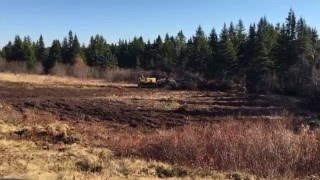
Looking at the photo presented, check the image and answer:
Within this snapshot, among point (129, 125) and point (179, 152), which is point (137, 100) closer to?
point (129, 125)

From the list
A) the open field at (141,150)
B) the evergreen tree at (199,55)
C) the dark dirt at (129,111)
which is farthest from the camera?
the evergreen tree at (199,55)

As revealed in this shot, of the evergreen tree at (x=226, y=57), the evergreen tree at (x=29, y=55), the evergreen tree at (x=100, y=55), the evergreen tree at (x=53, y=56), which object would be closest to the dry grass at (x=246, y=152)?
the evergreen tree at (x=226, y=57)

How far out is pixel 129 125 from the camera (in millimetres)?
24422

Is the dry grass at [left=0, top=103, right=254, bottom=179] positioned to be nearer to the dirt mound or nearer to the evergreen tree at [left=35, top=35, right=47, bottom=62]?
the dirt mound

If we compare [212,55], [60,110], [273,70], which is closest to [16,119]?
[60,110]

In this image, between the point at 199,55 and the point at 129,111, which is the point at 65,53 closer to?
the point at 199,55

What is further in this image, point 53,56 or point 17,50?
point 17,50

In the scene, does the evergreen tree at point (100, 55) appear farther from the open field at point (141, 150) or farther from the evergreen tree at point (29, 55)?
the open field at point (141, 150)

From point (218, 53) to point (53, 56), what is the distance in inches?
1337

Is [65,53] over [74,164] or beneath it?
over

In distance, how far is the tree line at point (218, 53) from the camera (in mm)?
59531

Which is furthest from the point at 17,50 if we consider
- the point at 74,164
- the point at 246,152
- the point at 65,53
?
the point at 246,152

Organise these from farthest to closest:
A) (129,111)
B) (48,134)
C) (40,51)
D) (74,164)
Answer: (40,51)
(129,111)
(48,134)
(74,164)

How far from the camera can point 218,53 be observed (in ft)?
214
